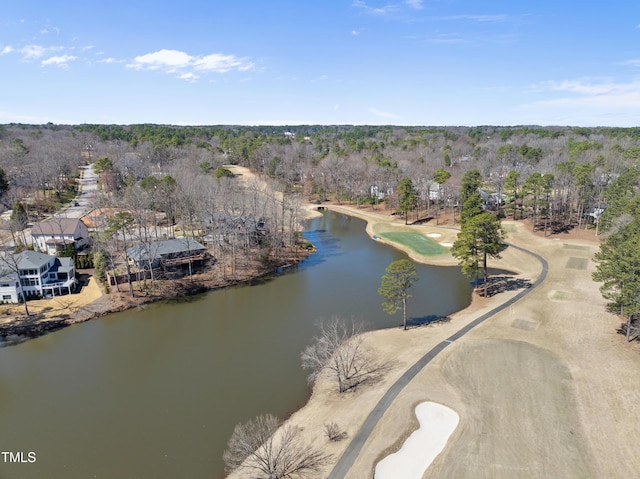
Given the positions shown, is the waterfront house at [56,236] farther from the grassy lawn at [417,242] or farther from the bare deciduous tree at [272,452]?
the grassy lawn at [417,242]

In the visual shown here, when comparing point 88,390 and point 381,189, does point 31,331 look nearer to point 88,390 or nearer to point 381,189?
point 88,390

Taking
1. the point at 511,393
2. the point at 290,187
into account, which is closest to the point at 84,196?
the point at 290,187

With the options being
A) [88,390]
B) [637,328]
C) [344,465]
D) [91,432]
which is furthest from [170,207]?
[637,328]

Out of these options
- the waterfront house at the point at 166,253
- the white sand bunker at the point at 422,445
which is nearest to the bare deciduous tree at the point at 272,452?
the white sand bunker at the point at 422,445

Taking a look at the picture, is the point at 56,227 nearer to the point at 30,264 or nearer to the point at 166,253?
the point at 30,264

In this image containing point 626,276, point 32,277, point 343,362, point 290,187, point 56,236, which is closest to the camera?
point 343,362
